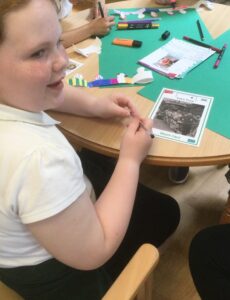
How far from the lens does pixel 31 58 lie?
0.58 meters

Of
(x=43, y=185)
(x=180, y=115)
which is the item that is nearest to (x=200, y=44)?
(x=180, y=115)

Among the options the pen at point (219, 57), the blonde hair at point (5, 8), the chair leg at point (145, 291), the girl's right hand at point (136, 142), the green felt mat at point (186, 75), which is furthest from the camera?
the pen at point (219, 57)

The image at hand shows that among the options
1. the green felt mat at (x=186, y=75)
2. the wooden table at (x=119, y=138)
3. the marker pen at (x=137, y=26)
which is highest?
the marker pen at (x=137, y=26)

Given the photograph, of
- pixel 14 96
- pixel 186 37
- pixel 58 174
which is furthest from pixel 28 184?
pixel 186 37

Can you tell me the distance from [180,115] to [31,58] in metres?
0.51

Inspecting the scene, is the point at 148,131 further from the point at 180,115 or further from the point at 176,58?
the point at 176,58

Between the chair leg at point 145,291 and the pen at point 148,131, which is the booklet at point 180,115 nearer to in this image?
the pen at point 148,131

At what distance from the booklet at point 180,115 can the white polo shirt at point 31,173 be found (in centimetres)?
35

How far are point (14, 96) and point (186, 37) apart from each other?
2.85ft

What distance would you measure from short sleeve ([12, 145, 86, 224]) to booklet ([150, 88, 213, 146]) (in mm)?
385

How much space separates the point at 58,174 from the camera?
588 millimetres

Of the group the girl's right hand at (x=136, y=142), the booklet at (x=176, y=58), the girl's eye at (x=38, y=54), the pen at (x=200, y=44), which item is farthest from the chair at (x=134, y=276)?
the pen at (x=200, y=44)

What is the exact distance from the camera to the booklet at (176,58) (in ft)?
3.66

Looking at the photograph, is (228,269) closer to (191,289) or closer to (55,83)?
(191,289)
